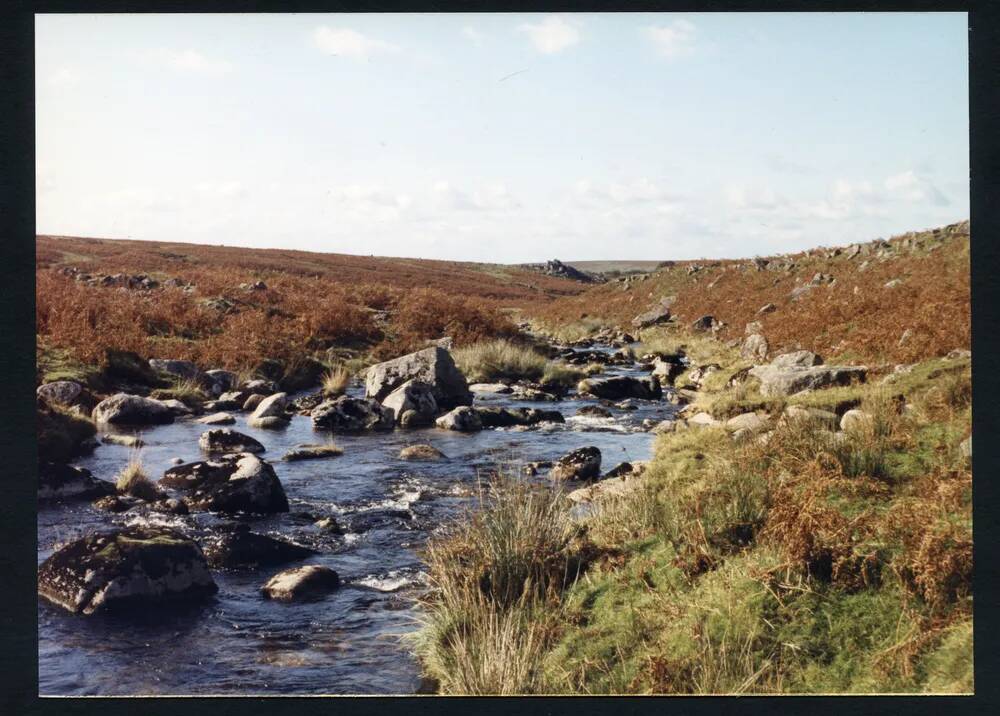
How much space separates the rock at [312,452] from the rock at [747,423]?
4.94m

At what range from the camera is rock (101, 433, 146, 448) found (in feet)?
30.6

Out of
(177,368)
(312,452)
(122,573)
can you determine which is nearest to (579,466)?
(312,452)

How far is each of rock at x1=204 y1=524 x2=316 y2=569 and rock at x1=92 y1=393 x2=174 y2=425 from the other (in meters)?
3.99

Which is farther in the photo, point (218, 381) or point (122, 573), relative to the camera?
point (218, 381)

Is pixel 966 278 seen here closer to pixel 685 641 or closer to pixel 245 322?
pixel 685 641

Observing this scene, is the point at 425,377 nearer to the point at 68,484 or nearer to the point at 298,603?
the point at 68,484

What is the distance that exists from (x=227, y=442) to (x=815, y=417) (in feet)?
22.9

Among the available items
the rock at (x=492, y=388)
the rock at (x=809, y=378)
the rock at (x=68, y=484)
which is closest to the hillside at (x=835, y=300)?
the rock at (x=809, y=378)

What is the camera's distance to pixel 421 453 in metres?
9.61

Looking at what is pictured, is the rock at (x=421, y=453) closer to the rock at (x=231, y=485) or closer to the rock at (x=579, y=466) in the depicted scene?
the rock at (x=579, y=466)

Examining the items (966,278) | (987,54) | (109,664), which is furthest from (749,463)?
(966,278)

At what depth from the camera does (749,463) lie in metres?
6.34

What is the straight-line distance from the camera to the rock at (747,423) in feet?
24.8

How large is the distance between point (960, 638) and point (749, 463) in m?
2.03
